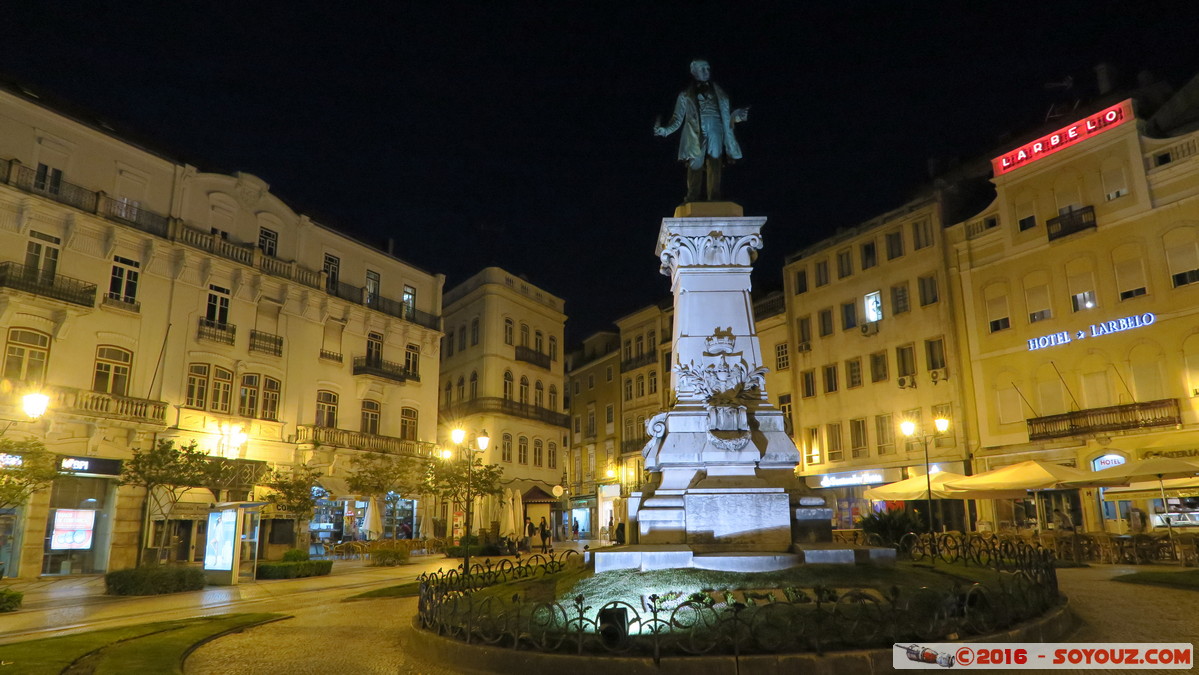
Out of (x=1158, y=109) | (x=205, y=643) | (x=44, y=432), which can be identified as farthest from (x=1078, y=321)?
(x=44, y=432)

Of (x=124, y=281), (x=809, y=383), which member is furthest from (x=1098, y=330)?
(x=124, y=281)

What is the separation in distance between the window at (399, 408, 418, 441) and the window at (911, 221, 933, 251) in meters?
25.6

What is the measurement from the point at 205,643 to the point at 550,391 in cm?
4193

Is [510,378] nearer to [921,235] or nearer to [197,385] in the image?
[197,385]

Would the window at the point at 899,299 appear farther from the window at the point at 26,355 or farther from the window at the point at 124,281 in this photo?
the window at the point at 26,355

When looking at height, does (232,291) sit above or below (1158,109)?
below

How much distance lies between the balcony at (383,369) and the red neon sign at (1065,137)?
28.6 m

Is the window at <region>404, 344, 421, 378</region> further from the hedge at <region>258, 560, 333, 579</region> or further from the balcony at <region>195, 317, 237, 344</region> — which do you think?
the hedge at <region>258, 560, 333, 579</region>

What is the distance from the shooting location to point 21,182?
23.8 metres

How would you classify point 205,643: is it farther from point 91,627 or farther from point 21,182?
point 21,182

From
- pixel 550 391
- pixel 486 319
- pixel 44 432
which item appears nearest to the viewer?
pixel 44 432

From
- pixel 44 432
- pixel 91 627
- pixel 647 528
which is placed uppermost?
pixel 44 432

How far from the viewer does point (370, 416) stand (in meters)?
36.0

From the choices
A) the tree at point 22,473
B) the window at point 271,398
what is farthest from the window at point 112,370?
the tree at point 22,473
